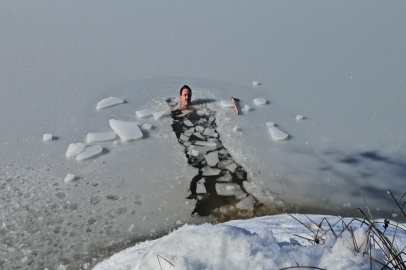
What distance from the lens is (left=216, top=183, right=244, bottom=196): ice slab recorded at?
287cm

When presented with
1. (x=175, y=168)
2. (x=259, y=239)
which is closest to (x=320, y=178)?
(x=175, y=168)

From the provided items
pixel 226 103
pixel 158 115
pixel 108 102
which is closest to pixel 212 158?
pixel 158 115

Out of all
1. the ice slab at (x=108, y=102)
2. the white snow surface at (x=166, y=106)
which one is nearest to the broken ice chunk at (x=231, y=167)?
the white snow surface at (x=166, y=106)

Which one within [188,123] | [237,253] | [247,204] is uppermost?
[237,253]

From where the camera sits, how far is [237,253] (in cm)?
108

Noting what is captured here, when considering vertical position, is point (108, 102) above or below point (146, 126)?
above

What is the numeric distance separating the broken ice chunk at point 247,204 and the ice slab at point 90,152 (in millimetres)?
1249

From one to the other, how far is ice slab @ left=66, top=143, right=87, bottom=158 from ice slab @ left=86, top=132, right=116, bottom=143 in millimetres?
111

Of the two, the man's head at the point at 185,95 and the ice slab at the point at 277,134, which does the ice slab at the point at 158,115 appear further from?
the ice slab at the point at 277,134

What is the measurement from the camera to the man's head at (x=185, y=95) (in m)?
4.10

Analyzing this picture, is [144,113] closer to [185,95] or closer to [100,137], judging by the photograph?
[185,95]

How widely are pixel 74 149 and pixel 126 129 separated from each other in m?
0.52

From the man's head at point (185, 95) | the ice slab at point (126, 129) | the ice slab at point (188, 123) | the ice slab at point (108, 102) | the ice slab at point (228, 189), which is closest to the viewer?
the ice slab at point (228, 189)

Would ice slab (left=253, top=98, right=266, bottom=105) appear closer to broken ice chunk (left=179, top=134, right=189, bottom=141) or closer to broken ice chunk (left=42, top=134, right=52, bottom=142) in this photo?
broken ice chunk (left=179, top=134, right=189, bottom=141)
